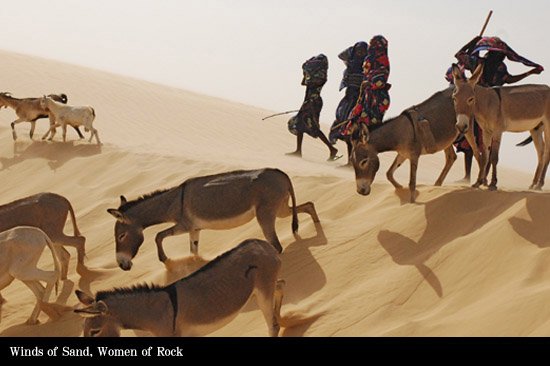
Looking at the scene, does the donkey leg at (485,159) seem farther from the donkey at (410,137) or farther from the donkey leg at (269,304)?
the donkey leg at (269,304)

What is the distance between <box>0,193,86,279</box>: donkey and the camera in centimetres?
1104

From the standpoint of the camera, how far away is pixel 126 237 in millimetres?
10344

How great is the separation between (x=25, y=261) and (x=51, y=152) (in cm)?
857

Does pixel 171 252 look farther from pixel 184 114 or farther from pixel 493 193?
pixel 184 114

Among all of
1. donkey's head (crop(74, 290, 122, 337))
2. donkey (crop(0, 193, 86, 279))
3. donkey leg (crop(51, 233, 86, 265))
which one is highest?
donkey's head (crop(74, 290, 122, 337))

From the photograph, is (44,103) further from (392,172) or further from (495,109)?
(495,109)

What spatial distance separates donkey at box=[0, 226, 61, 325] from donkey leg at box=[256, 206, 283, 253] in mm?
2285

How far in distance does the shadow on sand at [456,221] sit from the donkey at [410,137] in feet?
2.21

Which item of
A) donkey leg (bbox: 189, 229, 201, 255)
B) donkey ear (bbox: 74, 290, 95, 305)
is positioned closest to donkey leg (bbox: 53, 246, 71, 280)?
donkey leg (bbox: 189, 229, 201, 255)

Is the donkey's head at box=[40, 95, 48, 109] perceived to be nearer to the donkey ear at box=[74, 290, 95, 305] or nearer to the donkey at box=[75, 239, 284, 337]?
the donkey at box=[75, 239, 284, 337]

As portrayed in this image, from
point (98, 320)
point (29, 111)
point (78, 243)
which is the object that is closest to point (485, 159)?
point (78, 243)
